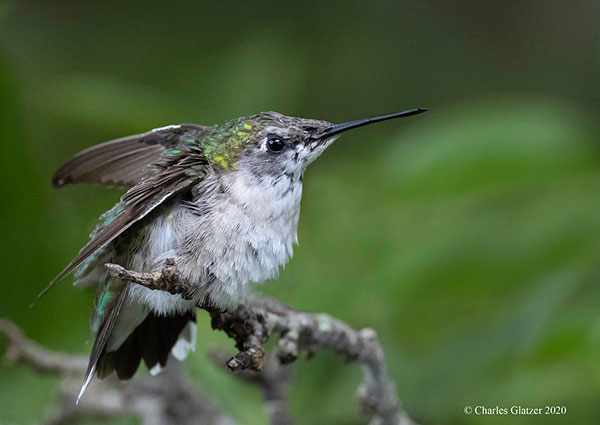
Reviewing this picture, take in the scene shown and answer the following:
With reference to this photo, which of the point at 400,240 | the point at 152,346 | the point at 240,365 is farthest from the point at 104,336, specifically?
the point at 400,240

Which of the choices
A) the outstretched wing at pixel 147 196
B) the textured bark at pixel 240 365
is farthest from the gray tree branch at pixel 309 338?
the outstretched wing at pixel 147 196

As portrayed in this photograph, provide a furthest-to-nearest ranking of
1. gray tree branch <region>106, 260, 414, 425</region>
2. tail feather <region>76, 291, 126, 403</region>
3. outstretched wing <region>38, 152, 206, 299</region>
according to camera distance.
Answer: tail feather <region>76, 291, 126, 403</region>, gray tree branch <region>106, 260, 414, 425</region>, outstretched wing <region>38, 152, 206, 299</region>

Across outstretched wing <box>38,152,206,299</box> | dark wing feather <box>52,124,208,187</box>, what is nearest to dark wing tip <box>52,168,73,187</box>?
dark wing feather <box>52,124,208,187</box>

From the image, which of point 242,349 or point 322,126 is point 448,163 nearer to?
point 322,126

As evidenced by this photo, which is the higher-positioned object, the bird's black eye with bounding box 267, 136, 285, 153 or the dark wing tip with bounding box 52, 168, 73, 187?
the bird's black eye with bounding box 267, 136, 285, 153

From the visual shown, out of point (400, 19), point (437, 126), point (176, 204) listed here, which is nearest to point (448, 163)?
point (437, 126)

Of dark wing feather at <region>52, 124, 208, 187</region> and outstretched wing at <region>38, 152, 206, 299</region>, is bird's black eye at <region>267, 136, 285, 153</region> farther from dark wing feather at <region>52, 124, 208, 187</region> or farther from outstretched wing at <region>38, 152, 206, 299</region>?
dark wing feather at <region>52, 124, 208, 187</region>

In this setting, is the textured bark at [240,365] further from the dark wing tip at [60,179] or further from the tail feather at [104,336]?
the dark wing tip at [60,179]
